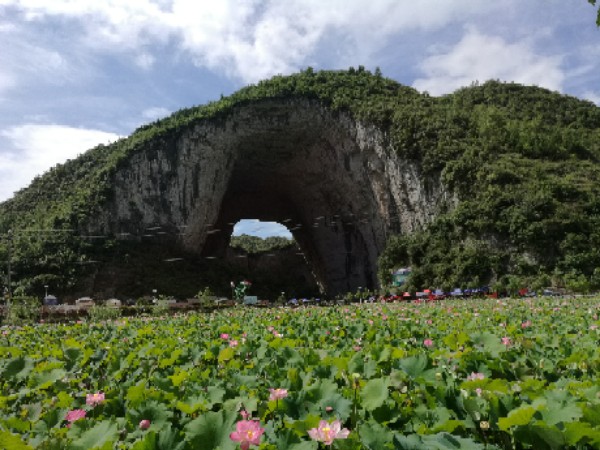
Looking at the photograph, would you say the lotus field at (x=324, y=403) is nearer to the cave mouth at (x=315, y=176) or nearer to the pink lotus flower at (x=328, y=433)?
the pink lotus flower at (x=328, y=433)

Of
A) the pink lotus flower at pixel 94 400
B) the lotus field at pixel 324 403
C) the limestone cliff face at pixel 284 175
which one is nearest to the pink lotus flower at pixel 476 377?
the lotus field at pixel 324 403

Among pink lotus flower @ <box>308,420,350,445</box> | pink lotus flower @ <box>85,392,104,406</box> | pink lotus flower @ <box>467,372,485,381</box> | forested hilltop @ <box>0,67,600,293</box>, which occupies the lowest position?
pink lotus flower @ <box>85,392,104,406</box>

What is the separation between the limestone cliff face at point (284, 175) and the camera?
42562 millimetres

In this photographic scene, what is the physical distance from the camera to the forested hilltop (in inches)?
1121

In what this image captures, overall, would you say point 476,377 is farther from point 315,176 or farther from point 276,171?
point 276,171

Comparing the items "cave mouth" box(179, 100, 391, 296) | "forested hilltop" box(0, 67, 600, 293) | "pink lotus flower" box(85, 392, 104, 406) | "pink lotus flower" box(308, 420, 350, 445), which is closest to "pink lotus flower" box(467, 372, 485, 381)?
"pink lotus flower" box(308, 420, 350, 445)

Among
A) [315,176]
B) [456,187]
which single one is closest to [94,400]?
[456,187]

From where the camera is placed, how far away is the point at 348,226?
Result: 163 ft

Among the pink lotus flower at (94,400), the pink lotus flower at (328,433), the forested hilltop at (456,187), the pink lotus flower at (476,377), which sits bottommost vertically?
the pink lotus flower at (94,400)

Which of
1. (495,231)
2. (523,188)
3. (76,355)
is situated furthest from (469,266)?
(76,355)

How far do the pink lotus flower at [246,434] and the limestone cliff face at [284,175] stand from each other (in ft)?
126

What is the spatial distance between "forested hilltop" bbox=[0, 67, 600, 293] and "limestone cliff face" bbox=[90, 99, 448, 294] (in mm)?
1318

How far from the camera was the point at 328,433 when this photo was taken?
167cm

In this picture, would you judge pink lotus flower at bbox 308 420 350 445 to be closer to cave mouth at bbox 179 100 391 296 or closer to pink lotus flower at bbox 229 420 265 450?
pink lotus flower at bbox 229 420 265 450
